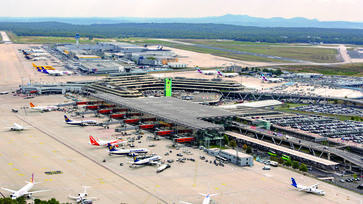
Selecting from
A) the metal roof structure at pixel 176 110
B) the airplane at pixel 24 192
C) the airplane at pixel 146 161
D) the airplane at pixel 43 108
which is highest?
the metal roof structure at pixel 176 110

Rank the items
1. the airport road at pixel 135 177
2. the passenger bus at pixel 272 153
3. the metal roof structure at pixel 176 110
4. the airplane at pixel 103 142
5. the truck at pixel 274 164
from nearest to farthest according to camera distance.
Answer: the airport road at pixel 135 177 < the truck at pixel 274 164 < the passenger bus at pixel 272 153 < the airplane at pixel 103 142 < the metal roof structure at pixel 176 110

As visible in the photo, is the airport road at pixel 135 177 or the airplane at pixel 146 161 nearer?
the airport road at pixel 135 177

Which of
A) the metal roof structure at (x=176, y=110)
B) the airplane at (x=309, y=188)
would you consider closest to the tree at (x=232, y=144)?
the metal roof structure at (x=176, y=110)

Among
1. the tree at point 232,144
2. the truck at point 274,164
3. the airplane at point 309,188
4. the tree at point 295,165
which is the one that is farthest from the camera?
the tree at point 232,144

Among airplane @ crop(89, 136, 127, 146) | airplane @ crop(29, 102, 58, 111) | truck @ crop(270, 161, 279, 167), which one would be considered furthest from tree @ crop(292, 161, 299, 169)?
airplane @ crop(29, 102, 58, 111)

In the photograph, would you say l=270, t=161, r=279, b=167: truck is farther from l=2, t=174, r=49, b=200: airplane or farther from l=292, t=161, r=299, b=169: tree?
l=2, t=174, r=49, b=200: airplane

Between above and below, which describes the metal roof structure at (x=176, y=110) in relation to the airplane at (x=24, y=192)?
above

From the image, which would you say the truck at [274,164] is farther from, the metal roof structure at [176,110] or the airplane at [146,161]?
the airplane at [146,161]
